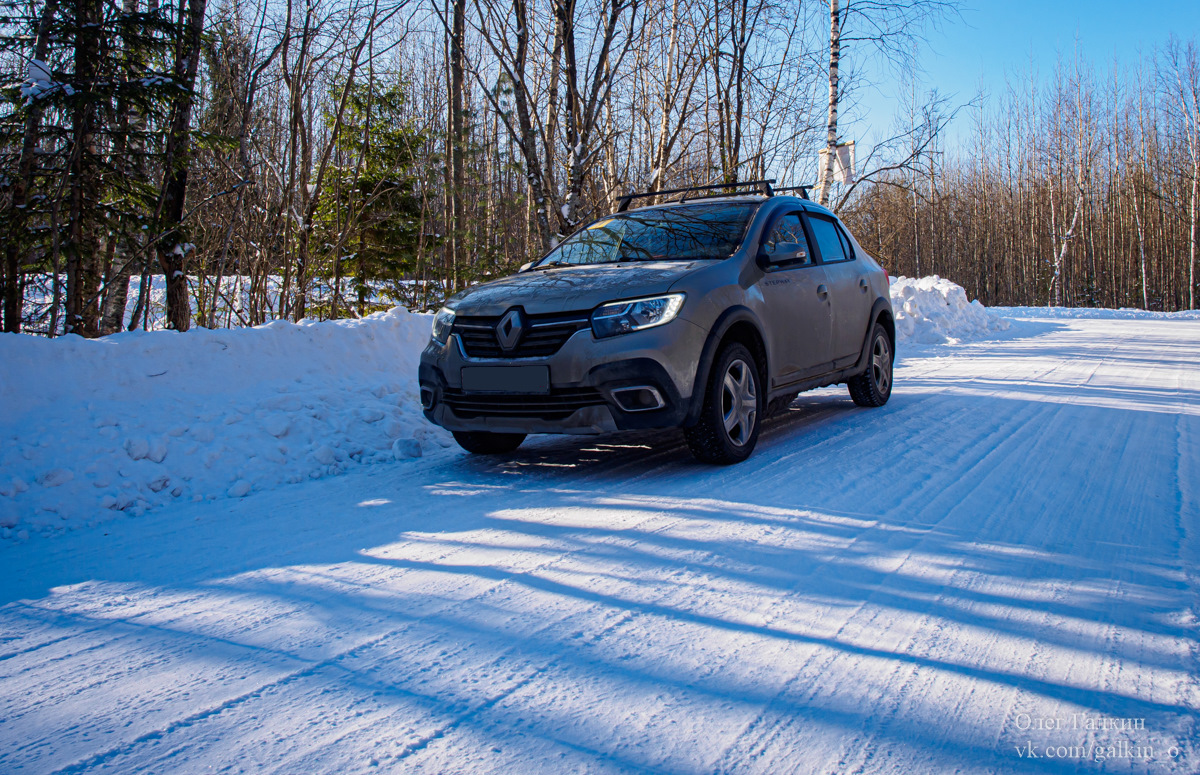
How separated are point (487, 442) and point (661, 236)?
192 centimetres

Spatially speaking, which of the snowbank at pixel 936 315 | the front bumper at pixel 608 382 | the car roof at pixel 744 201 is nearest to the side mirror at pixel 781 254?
the car roof at pixel 744 201

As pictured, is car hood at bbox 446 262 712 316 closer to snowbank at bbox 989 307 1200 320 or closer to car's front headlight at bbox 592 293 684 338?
car's front headlight at bbox 592 293 684 338

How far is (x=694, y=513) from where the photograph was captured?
377 cm

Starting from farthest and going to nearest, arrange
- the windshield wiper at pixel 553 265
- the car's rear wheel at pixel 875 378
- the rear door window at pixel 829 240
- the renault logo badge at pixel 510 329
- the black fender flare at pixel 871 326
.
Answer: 1. the car's rear wheel at pixel 875 378
2. the black fender flare at pixel 871 326
3. the rear door window at pixel 829 240
4. the windshield wiper at pixel 553 265
5. the renault logo badge at pixel 510 329

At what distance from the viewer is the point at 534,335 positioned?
4.43m

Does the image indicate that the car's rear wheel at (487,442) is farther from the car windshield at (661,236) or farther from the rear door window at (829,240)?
the rear door window at (829,240)

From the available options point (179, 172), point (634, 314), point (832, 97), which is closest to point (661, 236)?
point (634, 314)

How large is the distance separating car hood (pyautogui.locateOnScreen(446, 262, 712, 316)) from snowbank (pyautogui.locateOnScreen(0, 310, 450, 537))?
133 centimetres

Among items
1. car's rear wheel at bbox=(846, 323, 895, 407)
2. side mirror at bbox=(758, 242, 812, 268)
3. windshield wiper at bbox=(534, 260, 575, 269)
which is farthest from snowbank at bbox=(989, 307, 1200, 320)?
windshield wiper at bbox=(534, 260, 575, 269)

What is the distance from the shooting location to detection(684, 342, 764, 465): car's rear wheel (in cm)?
454

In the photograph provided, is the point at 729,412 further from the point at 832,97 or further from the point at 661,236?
the point at 832,97

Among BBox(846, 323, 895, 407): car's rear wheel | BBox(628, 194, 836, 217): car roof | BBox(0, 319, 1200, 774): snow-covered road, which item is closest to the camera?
BBox(0, 319, 1200, 774): snow-covered road

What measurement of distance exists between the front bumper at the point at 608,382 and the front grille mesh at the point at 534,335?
5 centimetres

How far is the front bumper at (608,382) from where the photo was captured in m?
4.24
